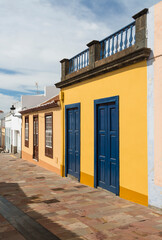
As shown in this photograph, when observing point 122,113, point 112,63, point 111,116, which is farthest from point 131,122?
point 112,63

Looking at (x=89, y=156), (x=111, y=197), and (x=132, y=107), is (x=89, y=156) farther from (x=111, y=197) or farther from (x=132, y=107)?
(x=132, y=107)

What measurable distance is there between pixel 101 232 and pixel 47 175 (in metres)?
6.80

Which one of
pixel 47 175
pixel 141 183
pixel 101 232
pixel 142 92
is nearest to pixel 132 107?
pixel 142 92

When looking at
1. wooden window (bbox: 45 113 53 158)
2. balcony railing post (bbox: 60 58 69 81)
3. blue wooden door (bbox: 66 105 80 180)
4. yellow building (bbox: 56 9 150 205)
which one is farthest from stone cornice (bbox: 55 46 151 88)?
wooden window (bbox: 45 113 53 158)

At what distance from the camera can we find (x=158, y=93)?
19.8ft

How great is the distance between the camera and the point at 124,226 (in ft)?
16.9

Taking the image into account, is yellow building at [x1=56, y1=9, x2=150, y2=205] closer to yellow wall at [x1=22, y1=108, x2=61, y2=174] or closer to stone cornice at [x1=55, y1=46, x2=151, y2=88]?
stone cornice at [x1=55, y1=46, x2=151, y2=88]

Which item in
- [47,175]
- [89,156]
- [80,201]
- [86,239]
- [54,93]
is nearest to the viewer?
[86,239]

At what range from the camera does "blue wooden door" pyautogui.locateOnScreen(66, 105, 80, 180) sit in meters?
9.88

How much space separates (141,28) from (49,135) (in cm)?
788

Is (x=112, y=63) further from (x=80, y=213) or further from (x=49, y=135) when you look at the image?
(x=49, y=135)

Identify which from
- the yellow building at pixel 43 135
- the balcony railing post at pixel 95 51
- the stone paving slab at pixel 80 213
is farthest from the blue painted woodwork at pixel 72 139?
the balcony railing post at pixel 95 51

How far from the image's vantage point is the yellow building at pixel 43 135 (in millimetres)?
11945

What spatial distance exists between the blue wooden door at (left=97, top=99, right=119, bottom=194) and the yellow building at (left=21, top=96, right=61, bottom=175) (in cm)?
355
